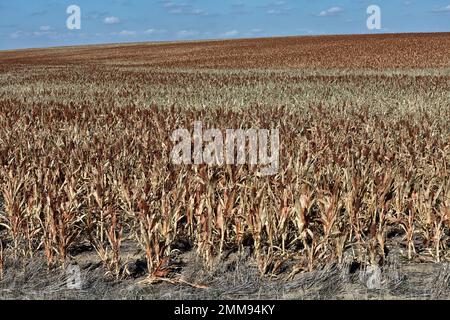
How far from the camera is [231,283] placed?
3.22 meters

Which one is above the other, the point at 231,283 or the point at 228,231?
the point at 228,231

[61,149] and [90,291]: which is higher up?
[61,149]

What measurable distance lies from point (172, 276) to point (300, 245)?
101cm

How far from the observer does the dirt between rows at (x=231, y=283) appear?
3068 mm

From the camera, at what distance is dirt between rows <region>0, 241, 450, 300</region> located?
10.1 feet

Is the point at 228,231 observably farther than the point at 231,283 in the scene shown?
Yes

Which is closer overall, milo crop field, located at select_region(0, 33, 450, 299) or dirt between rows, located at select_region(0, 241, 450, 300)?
dirt between rows, located at select_region(0, 241, 450, 300)

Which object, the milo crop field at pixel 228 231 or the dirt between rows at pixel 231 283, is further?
the milo crop field at pixel 228 231

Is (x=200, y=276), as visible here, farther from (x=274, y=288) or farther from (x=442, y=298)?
(x=442, y=298)
